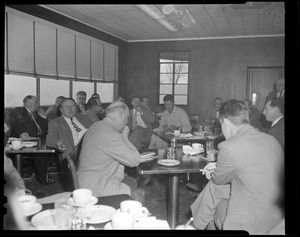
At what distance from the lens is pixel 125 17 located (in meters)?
5.07

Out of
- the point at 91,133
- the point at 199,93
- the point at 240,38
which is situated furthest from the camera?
the point at 199,93

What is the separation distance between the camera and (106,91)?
22.2 ft

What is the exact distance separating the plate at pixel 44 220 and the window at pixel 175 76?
19.2 ft

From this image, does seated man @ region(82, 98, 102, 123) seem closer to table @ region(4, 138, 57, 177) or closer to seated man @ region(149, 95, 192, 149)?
table @ region(4, 138, 57, 177)

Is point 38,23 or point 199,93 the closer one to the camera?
point 38,23

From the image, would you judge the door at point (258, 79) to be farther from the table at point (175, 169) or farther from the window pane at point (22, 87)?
the window pane at point (22, 87)

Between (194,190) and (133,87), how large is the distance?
4462 mm

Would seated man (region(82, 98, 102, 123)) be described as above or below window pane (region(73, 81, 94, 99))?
below

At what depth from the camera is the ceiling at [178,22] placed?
4.45 m

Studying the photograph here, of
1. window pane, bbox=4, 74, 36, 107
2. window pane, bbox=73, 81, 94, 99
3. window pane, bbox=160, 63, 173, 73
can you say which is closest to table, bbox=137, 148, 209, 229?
window pane, bbox=4, 74, 36, 107

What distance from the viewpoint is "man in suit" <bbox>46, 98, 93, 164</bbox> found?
3125 mm
